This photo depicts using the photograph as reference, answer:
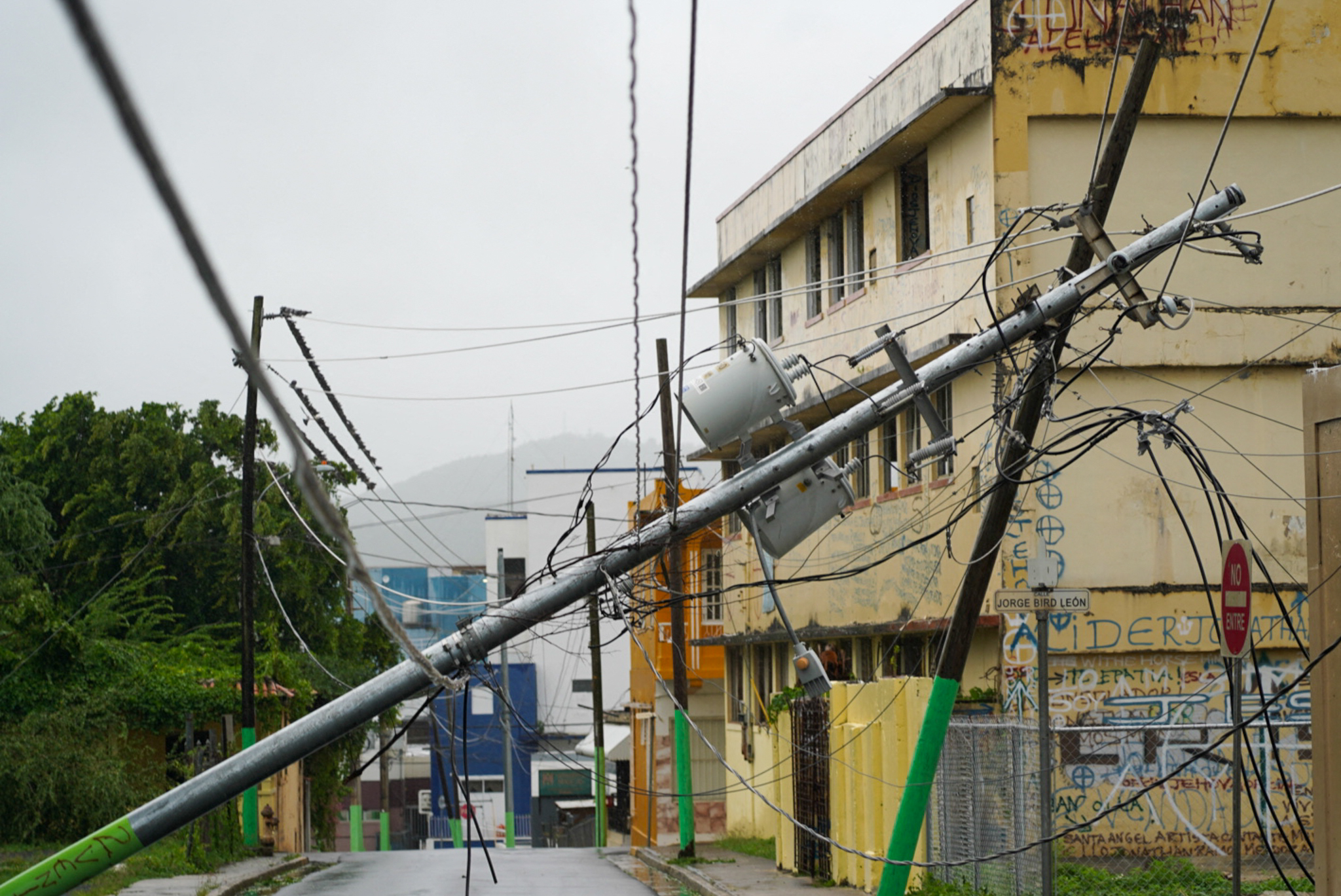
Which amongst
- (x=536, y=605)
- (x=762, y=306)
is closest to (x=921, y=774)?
(x=536, y=605)

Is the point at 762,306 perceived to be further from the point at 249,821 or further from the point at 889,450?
the point at 249,821

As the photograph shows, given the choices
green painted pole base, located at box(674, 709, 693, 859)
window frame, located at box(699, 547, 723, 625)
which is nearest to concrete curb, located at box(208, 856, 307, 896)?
green painted pole base, located at box(674, 709, 693, 859)

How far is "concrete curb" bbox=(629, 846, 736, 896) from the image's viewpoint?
19469 millimetres

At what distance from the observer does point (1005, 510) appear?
436 inches

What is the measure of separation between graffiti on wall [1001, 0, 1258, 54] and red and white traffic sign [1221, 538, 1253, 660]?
10.4 meters

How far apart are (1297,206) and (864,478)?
7.73 metres

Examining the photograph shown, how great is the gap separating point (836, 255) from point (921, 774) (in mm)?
13530

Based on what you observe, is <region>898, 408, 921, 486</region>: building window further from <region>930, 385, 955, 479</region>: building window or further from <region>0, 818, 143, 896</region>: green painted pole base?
<region>0, 818, 143, 896</region>: green painted pole base

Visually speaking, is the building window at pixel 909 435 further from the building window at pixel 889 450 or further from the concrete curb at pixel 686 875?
the concrete curb at pixel 686 875

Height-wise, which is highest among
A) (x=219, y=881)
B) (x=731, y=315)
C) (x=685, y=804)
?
(x=731, y=315)

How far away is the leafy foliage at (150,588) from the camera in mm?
28047

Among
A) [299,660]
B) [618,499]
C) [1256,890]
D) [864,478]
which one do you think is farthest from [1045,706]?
[618,499]

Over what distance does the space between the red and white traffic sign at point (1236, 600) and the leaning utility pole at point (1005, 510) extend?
5.02ft

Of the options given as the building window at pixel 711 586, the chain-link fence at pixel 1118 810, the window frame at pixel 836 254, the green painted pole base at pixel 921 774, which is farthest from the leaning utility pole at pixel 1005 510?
the building window at pixel 711 586
